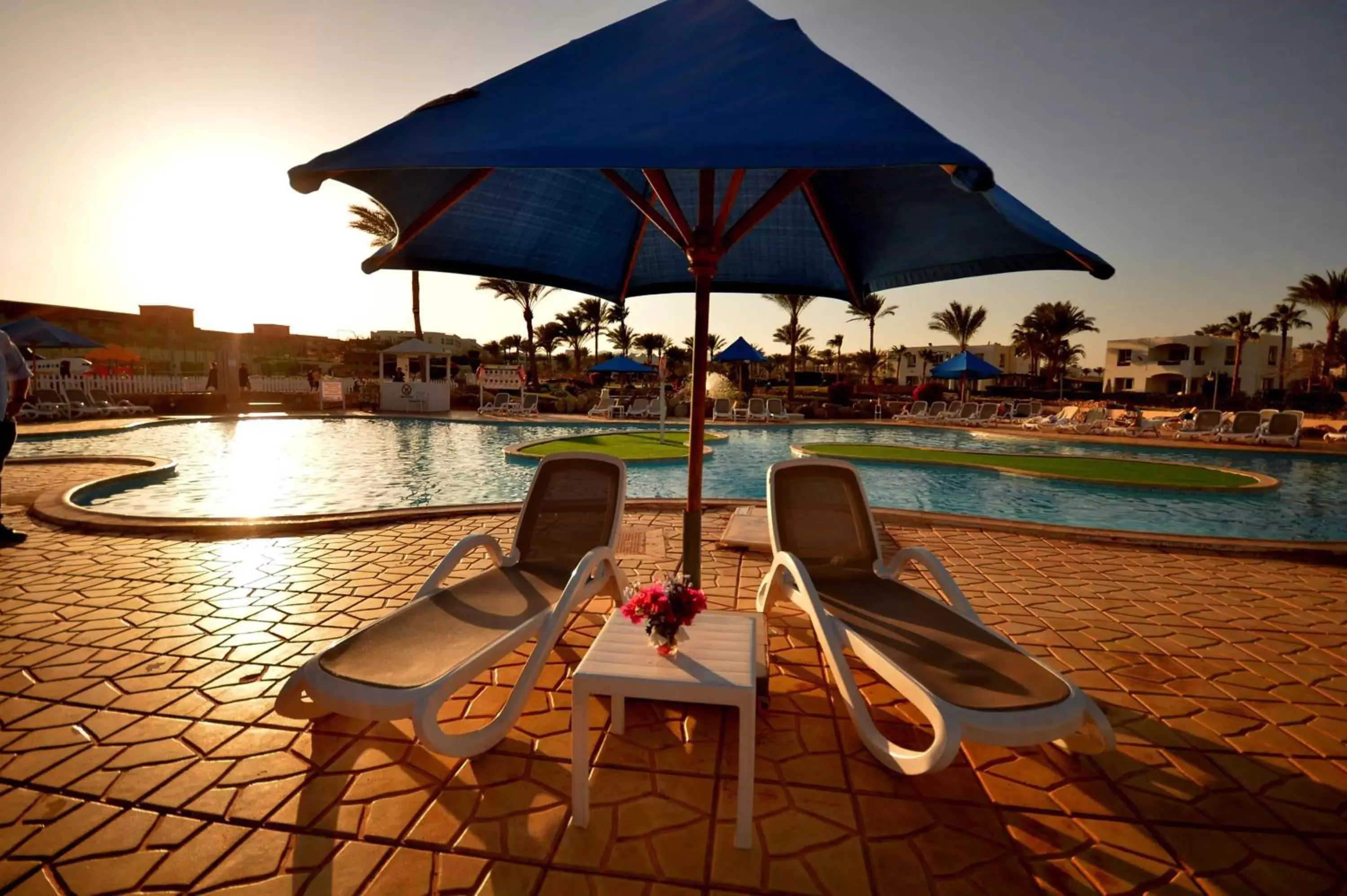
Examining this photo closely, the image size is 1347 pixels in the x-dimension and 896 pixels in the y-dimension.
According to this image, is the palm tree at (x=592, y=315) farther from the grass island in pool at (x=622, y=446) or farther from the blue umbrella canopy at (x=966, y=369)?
the grass island in pool at (x=622, y=446)

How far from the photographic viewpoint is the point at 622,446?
614 inches

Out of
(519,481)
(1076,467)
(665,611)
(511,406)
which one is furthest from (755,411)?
(665,611)

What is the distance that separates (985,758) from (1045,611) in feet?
7.19

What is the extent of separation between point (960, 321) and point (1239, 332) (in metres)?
27.2

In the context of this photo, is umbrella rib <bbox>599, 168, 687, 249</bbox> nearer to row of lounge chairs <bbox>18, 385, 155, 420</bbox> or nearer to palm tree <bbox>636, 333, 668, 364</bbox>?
row of lounge chairs <bbox>18, 385, 155, 420</bbox>

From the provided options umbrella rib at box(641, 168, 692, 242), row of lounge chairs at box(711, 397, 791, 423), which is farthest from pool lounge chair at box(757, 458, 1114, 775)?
row of lounge chairs at box(711, 397, 791, 423)

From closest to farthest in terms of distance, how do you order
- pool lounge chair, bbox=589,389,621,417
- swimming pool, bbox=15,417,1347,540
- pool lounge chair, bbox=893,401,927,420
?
swimming pool, bbox=15,417,1347,540
pool lounge chair, bbox=589,389,621,417
pool lounge chair, bbox=893,401,927,420

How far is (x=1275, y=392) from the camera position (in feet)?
125

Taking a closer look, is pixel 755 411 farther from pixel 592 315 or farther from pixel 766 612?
pixel 592 315

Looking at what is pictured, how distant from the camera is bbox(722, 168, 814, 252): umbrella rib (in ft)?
9.96

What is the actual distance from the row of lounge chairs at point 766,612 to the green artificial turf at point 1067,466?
717 cm

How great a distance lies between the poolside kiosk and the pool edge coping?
17.4 m

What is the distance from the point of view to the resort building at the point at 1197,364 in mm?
57562

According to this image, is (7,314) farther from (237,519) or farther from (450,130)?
(450,130)
